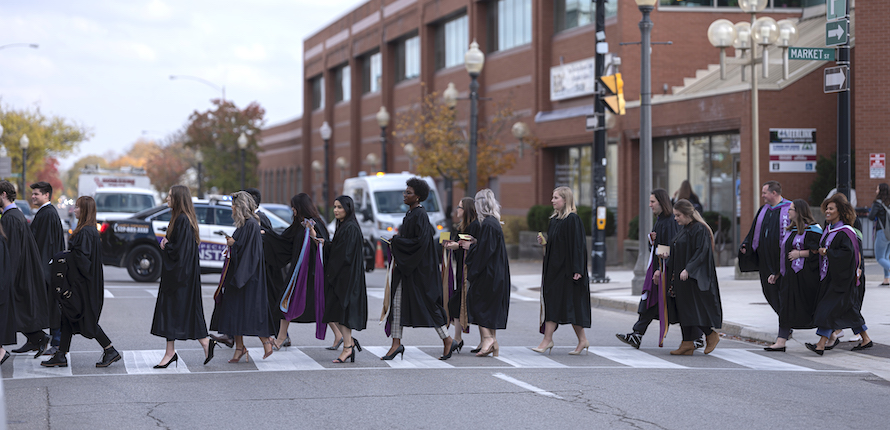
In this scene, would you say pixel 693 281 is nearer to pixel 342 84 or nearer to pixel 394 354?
pixel 394 354

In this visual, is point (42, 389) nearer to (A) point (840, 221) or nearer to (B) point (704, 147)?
(A) point (840, 221)

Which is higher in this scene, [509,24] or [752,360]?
[509,24]

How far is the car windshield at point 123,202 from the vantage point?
81.8 ft

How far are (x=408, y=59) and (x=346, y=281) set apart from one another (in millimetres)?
35648

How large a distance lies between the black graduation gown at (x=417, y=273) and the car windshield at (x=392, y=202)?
16.5 meters

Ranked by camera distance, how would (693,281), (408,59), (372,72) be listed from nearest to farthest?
(693,281) < (408,59) < (372,72)

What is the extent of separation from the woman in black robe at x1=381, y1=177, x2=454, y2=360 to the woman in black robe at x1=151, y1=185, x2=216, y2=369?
1.99m

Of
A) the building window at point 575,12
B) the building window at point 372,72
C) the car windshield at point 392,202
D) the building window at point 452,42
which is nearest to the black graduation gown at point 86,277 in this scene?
the car windshield at point 392,202

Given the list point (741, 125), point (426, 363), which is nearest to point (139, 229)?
point (426, 363)

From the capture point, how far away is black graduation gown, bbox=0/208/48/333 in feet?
30.3

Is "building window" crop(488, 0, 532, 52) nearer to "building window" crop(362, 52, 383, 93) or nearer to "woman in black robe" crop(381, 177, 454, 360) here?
"building window" crop(362, 52, 383, 93)

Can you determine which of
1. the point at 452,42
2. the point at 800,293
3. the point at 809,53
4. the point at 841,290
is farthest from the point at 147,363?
the point at 452,42

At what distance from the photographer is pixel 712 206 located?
81.9 feet

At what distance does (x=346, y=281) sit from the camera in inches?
403
